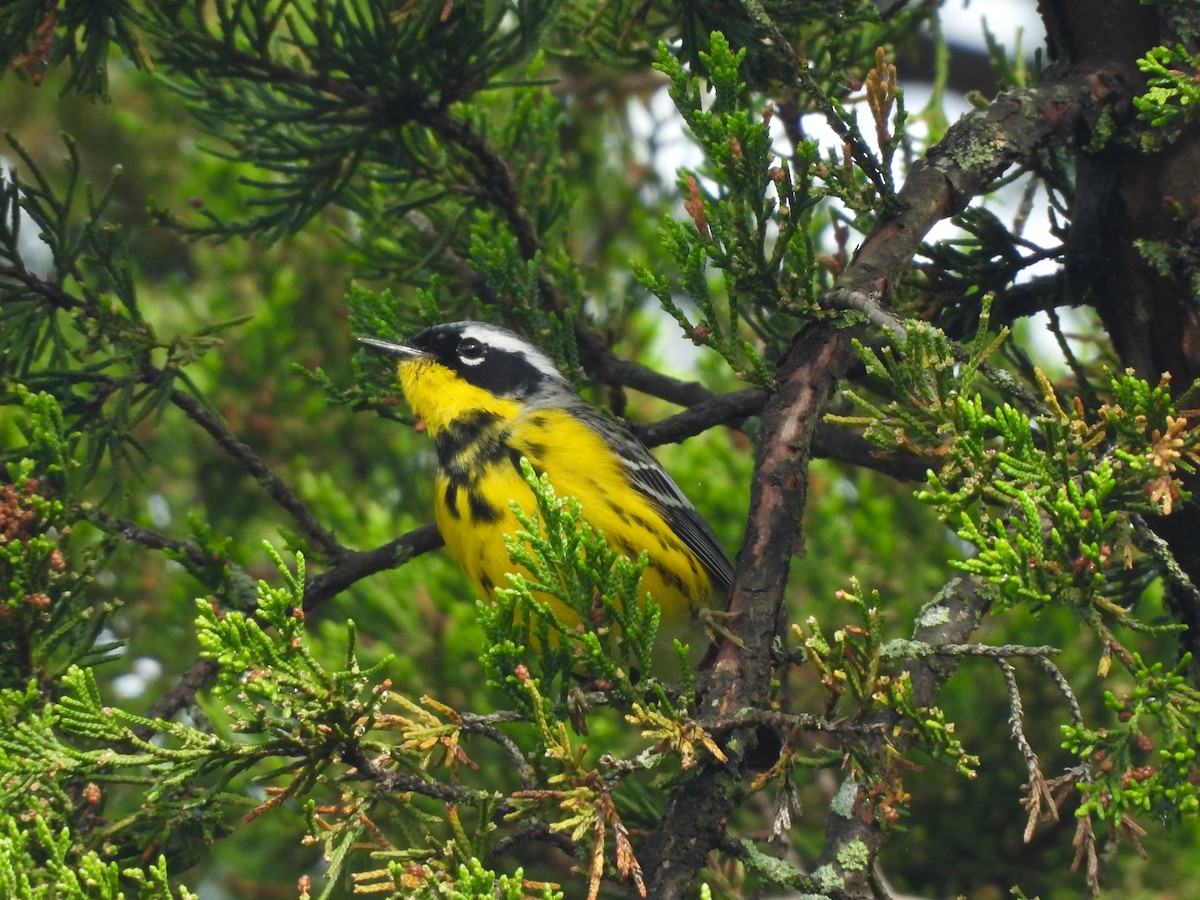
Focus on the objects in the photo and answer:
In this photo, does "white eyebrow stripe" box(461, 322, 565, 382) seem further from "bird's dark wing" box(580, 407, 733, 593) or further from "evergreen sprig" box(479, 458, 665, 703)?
"evergreen sprig" box(479, 458, 665, 703)

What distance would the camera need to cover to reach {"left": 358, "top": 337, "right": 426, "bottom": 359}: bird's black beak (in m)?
3.83

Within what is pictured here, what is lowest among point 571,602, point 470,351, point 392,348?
point 571,602

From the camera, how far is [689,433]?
3316 mm

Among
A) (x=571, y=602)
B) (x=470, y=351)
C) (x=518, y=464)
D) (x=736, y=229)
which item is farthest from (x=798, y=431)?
(x=470, y=351)

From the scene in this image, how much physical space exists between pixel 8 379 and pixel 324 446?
11.6 feet

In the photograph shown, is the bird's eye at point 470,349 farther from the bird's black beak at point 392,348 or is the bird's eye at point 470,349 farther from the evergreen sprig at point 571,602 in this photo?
the evergreen sprig at point 571,602

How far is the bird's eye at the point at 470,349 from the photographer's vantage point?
4.28 metres

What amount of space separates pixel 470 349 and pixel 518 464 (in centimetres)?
66

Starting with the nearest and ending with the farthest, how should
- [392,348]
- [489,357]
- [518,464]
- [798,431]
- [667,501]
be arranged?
[798,431]
[518,464]
[392,348]
[667,501]
[489,357]

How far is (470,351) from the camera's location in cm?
431

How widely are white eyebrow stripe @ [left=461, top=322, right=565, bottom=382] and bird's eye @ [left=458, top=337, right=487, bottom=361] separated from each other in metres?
0.01

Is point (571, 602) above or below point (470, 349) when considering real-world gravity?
below

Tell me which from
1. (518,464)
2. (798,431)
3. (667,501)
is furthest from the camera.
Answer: (667,501)

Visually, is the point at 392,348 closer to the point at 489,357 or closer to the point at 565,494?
the point at 489,357
